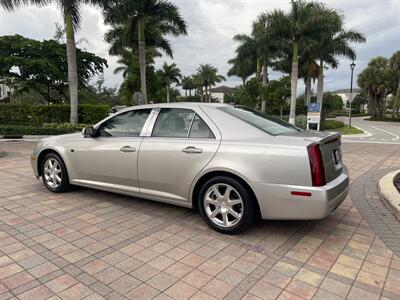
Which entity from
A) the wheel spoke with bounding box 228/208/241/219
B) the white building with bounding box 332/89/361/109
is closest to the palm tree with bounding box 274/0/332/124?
the white building with bounding box 332/89/361/109

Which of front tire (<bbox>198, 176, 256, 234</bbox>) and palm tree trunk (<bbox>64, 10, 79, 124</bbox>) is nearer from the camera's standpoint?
front tire (<bbox>198, 176, 256, 234</bbox>)

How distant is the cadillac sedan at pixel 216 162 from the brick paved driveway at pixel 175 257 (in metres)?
0.34

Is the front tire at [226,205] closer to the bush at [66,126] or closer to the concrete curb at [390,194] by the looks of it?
the concrete curb at [390,194]

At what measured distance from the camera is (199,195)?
12.1 ft

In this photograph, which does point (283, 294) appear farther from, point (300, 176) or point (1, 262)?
point (1, 262)

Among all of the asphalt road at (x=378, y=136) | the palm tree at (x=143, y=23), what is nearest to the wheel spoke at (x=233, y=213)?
the asphalt road at (x=378, y=136)

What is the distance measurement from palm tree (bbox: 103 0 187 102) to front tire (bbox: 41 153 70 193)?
13.8 meters

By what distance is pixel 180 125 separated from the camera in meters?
3.97

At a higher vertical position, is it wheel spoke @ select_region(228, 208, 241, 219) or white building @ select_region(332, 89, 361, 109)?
white building @ select_region(332, 89, 361, 109)

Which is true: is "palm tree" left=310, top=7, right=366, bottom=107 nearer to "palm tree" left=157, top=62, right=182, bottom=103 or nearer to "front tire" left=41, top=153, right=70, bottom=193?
"front tire" left=41, top=153, right=70, bottom=193

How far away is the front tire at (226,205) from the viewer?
3.38m

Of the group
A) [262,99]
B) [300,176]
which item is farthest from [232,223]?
[262,99]

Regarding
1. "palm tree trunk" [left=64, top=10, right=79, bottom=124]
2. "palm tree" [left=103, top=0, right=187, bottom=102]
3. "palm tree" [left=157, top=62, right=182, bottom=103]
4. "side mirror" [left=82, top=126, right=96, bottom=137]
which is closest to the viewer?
"side mirror" [left=82, top=126, right=96, bottom=137]

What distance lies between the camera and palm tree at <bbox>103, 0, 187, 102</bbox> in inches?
716
